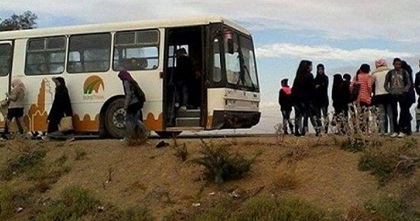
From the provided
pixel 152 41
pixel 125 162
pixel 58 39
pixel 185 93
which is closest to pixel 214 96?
pixel 185 93

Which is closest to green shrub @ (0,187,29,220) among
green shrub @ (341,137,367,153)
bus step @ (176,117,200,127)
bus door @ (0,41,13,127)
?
bus step @ (176,117,200,127)

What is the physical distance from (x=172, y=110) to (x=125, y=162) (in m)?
3.10

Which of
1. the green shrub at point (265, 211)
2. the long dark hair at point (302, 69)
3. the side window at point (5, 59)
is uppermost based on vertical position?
the side window at point (5, 59)

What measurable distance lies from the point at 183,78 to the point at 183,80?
0.16ft

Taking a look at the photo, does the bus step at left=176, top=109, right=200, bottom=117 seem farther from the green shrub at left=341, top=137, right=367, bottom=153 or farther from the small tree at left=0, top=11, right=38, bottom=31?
the small tree at left=0, top=11, right=38, bottom=31

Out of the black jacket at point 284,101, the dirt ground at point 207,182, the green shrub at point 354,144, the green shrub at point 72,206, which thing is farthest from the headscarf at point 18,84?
the green shrub at point 354,144

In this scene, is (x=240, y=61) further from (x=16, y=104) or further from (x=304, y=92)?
(x=16, y=104)

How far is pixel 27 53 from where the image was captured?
741 inches

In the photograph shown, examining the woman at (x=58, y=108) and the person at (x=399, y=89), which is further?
the woman at (x=58, y=108)

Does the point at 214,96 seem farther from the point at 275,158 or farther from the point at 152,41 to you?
the point at 275,158

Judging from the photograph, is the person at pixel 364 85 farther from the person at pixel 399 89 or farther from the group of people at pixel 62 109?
the group of people at pixel 62 109

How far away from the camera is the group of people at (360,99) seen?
12.6 m

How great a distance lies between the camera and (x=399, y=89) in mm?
14062

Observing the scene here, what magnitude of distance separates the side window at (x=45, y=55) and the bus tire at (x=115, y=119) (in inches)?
75.1
